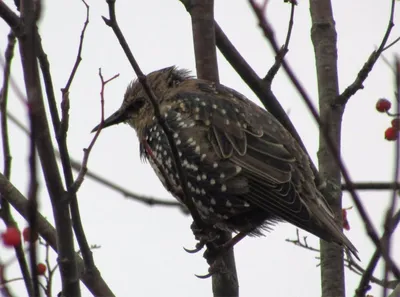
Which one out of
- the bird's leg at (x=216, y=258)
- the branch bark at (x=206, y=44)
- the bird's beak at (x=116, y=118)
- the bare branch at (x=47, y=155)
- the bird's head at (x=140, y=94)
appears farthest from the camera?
the bird's beak at (x=116, y=118)

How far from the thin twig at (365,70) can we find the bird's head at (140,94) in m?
1.56

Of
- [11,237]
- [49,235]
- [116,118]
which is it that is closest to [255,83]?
[116,118]

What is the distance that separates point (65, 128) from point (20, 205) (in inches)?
36.6

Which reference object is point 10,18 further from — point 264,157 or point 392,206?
point 264,157

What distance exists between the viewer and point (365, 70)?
189 inches

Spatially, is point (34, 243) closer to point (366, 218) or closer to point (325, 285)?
point (366, 218)

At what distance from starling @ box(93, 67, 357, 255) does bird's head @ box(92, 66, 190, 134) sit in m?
0.62

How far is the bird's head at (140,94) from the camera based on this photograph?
20.5 ft

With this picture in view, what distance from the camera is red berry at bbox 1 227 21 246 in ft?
9.69

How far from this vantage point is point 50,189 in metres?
2.90

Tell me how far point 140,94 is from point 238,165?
1512 millimetres

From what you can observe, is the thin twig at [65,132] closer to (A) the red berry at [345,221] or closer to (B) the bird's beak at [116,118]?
(A) the red berry at [345,221]

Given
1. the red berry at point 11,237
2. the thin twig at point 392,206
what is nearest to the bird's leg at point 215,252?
the red berry at point 11,237

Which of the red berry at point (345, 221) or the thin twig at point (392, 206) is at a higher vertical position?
the red berry at point (345, 221)
